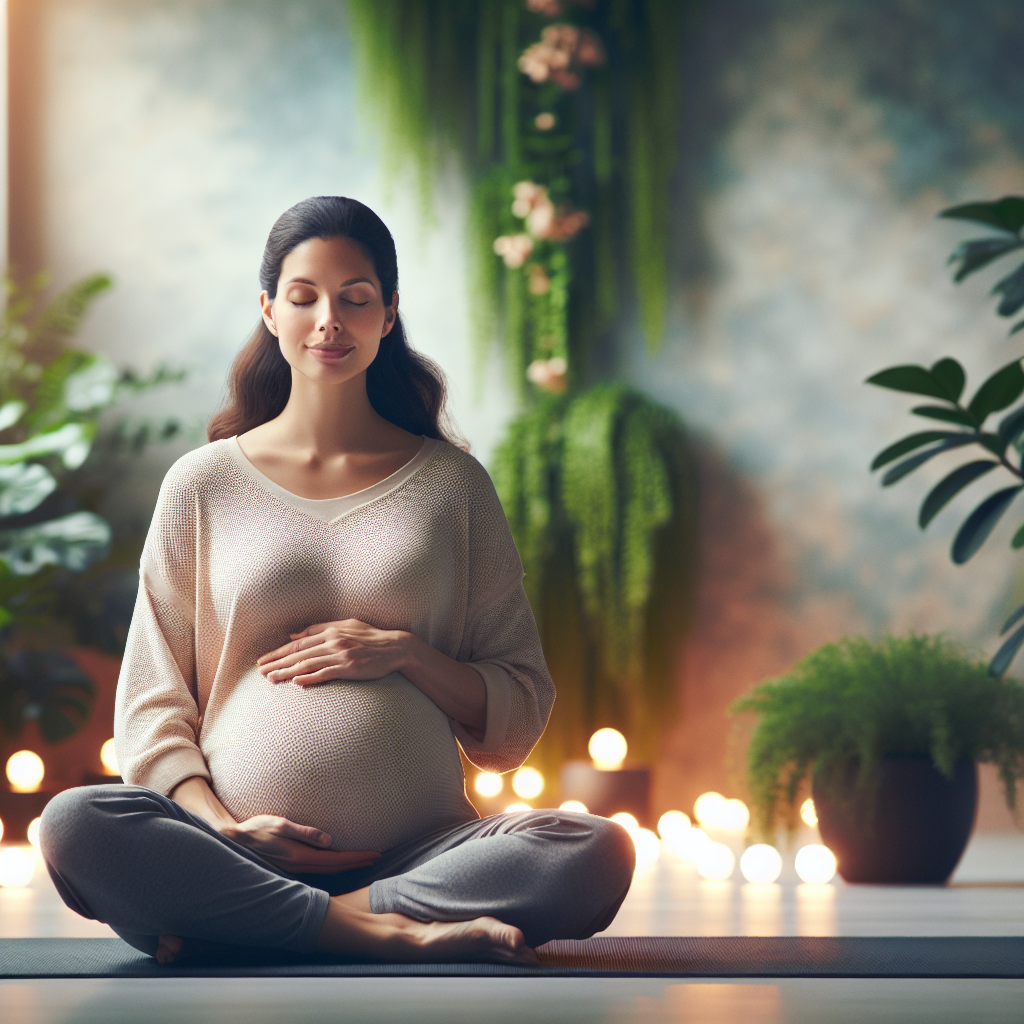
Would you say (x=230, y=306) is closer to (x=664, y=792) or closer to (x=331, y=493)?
(x=664, y=792)

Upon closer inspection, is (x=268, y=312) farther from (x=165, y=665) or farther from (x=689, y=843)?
(x=689, y=843)

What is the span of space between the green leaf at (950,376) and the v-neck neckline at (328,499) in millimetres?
1050

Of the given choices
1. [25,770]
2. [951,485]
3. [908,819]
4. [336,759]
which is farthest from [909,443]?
[25,770]

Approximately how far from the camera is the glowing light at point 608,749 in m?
3.34

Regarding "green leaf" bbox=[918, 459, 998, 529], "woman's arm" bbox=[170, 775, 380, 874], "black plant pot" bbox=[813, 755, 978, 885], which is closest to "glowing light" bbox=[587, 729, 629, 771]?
"black plant pot" bbox=[813, 755, 978, 885]

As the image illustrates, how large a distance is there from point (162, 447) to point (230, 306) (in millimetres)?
485

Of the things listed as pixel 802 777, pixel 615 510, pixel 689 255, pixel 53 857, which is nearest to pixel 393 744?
pixel 53 857

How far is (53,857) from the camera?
1426 millimetres

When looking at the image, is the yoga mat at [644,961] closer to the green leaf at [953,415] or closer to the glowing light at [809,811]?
the glowing light at [809,811]

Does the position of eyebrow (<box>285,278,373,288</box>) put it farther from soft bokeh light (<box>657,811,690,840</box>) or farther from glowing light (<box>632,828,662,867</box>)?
soft bokeh light (<box>657,811,690,840</box>)

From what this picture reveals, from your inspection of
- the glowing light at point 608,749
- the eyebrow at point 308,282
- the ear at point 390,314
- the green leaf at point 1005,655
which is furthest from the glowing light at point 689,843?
the eyebrow at point 308,282

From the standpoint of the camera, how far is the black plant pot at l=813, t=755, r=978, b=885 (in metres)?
2.51

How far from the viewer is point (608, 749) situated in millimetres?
3334

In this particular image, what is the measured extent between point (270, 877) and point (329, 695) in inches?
9.5
